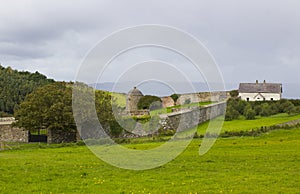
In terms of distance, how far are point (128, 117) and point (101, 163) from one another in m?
31.4

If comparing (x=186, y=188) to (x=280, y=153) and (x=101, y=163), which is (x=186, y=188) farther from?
(x=280, y=153)

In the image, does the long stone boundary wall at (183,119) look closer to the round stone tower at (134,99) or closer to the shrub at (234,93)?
the round stone tower at (134,99)

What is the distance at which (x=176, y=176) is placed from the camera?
63.8 ft

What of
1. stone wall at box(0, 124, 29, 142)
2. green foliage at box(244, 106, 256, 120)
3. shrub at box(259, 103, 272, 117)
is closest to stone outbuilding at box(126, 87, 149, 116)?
green foliage at box(244, 106, 256, 120)

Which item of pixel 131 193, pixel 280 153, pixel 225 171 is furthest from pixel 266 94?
pixel 131 193

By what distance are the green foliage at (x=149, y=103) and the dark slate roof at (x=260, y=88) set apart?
1237 inches

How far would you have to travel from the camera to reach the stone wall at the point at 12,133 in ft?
190

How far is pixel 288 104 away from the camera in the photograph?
68688mm

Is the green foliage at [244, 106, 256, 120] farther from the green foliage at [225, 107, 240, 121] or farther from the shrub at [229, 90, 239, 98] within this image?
the shrub at [229, 90, 239, 98]

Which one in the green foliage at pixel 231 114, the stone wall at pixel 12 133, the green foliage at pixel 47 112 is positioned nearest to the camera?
the green foliage at pixel 47 112

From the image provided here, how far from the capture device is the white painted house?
348 feet

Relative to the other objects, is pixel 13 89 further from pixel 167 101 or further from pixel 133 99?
pixel 133 99

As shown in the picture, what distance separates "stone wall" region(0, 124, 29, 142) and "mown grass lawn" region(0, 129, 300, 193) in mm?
34518

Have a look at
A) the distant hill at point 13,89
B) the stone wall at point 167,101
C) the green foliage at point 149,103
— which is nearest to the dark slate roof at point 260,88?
the stone wall at point 167,101
